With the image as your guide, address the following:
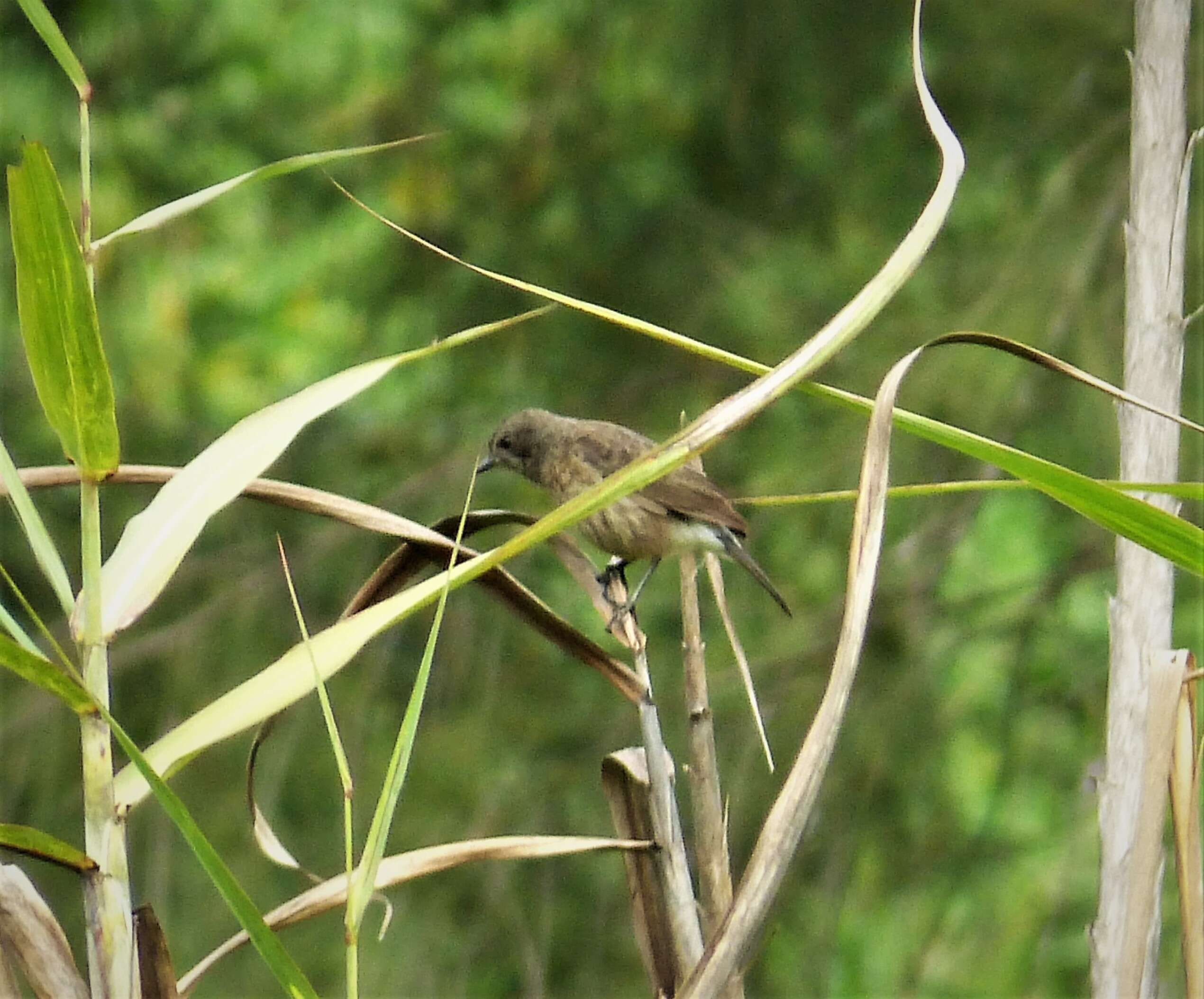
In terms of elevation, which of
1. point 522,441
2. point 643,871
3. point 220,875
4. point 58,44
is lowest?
point 643,871

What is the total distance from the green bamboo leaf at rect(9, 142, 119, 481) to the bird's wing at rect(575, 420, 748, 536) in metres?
1.57

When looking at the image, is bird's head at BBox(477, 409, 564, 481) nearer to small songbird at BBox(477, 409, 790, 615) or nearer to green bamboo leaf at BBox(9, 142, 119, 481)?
small songbird at BBox(477, 409, 790, 615)

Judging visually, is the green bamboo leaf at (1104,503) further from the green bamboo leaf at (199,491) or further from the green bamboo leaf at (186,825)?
the green bamboo leaf at (186,825)

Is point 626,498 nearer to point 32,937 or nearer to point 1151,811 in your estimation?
point 1151,811

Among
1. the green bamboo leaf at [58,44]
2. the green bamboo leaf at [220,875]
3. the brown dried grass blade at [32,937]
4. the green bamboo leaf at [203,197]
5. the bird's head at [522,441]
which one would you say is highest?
the green bamboo leaf at [58,44]

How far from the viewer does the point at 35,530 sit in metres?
0.90

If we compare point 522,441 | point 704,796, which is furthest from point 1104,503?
point 522,441

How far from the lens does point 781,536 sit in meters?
3.17

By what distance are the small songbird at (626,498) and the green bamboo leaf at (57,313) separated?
63.1 inches

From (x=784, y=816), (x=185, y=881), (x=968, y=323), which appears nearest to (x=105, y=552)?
(x=185, y=881)

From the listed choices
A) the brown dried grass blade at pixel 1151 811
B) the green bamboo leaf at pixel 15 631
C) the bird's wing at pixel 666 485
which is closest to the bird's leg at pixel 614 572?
the bird's wing at pixel 666 485

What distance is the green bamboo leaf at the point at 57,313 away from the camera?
0.85 metres

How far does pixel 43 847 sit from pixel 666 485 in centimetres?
187

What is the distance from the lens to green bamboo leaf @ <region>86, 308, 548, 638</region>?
964mm
